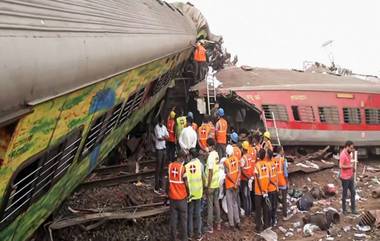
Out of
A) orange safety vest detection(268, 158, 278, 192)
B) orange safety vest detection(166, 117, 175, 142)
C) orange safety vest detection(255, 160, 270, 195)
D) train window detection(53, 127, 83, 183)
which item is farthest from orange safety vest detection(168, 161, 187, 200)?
orange safety vest detection(166, 117, 175, 142)

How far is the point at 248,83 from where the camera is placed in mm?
16109

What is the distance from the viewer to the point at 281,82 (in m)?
15.9

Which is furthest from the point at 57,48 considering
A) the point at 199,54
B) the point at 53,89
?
the point at 199,54

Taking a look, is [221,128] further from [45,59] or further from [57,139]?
[45,59]

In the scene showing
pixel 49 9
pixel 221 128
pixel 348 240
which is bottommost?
pixel 348 240

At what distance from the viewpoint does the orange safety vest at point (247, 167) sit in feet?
28.3

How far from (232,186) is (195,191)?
1063mm

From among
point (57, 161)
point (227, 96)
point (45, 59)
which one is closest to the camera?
point (45, 59)

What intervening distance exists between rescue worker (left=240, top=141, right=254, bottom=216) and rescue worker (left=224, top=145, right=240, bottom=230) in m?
0.36

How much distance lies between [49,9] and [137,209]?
18.8 ft

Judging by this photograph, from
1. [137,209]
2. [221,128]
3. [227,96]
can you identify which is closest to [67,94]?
[137,209]

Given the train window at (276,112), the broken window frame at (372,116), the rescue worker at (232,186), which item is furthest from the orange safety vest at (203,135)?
the broken window frame at (372,116)

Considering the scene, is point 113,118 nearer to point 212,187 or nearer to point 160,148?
point 212,187

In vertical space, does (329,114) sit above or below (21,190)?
below
